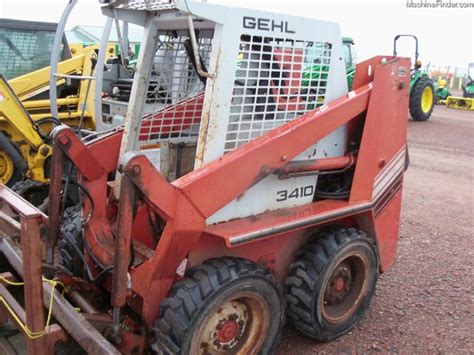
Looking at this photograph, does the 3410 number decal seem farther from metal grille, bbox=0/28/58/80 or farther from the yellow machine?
metal grille, bbox=0/28/58/80

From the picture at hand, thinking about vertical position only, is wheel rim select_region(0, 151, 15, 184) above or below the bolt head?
below

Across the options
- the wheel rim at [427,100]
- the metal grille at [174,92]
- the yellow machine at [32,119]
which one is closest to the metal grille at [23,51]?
the yellow machine at [32,119]

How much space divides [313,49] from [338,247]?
1251 millimetres

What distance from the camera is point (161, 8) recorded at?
8.68 ft

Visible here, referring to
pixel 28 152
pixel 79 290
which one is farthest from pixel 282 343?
pixel 28 152

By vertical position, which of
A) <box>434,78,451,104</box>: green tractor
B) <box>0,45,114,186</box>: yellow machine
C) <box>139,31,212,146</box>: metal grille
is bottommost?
<box>0,45,114,186</box>: yellow machine

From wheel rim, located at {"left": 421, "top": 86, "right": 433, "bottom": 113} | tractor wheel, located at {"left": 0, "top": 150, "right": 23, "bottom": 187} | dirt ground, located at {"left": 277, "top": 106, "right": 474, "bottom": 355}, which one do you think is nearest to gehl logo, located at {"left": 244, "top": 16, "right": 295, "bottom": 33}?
dirt ground, located at {"left": 277, "top": 106, "right": 474, "bottom": 355}

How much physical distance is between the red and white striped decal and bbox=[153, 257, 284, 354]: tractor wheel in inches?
41.9

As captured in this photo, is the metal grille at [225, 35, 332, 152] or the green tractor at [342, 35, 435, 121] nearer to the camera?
the metal grille at [225, 35, 332, 152]

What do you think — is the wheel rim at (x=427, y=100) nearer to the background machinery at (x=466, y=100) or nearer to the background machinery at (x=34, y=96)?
the background machinery at (x=466, y=100)

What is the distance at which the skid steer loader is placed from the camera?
2.40 metres

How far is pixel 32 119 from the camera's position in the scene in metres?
5.41

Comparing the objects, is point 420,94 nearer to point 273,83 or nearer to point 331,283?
point 331,283

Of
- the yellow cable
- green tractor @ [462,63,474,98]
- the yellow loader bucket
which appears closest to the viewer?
the yellow cable
